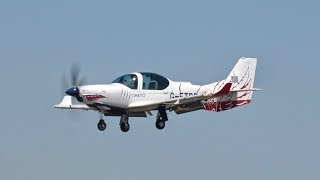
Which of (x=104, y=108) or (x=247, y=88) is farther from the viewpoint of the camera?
(x=247, y=88)

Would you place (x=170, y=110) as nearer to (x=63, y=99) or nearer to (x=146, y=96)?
(x=146, y=96)

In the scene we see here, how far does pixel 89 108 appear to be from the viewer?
5525 centimetres

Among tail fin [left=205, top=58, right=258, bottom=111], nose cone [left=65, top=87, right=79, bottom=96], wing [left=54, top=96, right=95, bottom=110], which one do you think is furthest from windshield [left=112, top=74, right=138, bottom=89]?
tail fin [left=205, top=58, right=258, bottom=111]

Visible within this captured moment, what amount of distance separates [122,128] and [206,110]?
17.0 feet

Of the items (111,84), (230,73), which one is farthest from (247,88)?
(111,84)

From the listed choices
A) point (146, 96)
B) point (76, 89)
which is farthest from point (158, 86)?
point (76, 89)

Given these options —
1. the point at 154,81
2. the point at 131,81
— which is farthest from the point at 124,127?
the point at 154,81

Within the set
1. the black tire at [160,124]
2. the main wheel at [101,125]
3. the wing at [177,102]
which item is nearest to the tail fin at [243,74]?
the wing at [177,102]

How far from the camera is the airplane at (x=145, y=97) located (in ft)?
174

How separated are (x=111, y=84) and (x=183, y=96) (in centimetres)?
385

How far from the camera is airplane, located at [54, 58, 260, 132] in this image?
174ft

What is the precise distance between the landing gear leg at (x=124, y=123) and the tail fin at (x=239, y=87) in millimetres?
4670

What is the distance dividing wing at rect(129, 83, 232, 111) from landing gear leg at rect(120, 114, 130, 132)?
0.91 m

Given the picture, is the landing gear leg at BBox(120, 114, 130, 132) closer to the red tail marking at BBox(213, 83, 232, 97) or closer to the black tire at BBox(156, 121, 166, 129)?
the black tire at BBox(156, 121, 166, 129)
